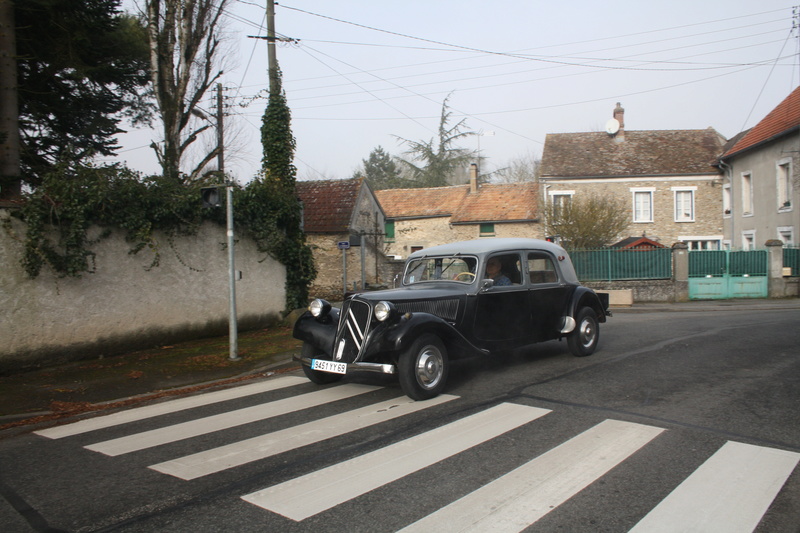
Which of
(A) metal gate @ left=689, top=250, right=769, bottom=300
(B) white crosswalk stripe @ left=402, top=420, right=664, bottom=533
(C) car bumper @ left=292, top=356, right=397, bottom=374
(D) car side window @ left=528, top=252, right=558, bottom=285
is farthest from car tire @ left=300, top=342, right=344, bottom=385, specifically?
(A) metal gate @ left=689, top=250, right=769, bottom=300

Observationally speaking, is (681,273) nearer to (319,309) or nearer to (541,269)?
(541,269)

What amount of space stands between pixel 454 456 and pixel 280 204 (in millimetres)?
9023

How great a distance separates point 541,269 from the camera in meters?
8.11

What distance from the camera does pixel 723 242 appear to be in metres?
29.9

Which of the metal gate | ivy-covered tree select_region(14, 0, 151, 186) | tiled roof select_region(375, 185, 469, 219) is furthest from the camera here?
tiled roof select_region(375, 185, 469, 219)

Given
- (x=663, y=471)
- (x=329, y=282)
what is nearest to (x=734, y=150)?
(x=329, y=282)

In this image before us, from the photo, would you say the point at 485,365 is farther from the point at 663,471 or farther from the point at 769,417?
the point at 663,471

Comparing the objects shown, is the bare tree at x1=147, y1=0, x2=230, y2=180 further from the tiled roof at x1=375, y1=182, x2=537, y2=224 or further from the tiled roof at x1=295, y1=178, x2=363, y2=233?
the tiled roof at x1=375, y1=182, x2=537, y2=224

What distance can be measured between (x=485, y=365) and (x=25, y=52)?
11.5 m

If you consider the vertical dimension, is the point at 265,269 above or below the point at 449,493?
above

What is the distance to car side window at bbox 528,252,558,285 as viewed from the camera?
313 inches

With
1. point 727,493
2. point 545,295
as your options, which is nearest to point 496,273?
point 545,295

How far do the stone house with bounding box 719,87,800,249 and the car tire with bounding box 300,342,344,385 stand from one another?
76.4ft

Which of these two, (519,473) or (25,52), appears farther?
(25,52)
